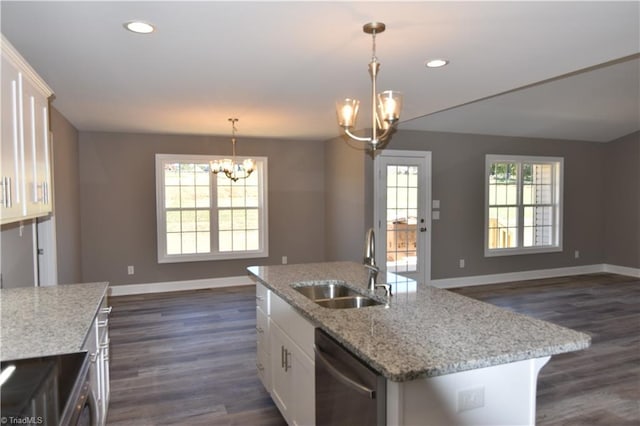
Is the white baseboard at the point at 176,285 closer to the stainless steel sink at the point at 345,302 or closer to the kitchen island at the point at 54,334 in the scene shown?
the kitchen island at the point at 54,334

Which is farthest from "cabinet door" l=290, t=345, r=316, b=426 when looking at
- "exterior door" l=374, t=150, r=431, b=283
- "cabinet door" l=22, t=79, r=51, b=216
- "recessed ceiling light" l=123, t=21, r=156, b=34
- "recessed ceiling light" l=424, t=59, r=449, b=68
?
"exterior door" l=374, t=150, r=431, b=283

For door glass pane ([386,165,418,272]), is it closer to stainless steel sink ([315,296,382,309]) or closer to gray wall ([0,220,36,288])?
stainless steel sink ([315,296,382,309])

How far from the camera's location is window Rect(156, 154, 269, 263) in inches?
251

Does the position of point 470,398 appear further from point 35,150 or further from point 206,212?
point 206,212

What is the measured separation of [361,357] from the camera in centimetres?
155

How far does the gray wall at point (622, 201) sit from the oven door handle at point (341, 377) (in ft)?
25.2

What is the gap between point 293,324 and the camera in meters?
2.34

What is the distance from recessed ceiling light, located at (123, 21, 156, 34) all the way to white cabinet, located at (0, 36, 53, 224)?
Answer: 1.84ft

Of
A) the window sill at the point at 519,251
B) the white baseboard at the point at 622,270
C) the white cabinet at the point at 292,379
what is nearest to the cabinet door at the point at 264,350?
the white cabinet at the point at 292,379

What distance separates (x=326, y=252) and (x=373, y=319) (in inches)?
207

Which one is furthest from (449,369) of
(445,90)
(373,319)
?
(445,90)

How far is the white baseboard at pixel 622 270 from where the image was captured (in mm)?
7430

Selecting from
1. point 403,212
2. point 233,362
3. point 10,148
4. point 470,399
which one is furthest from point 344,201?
point 470,399

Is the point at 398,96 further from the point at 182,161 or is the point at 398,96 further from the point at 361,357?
the point at 182,161
